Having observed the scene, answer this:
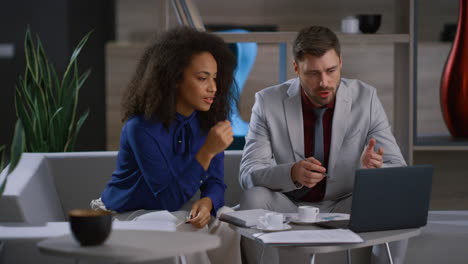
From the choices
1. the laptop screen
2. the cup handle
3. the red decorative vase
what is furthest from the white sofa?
the laptop screen

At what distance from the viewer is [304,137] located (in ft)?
9.97

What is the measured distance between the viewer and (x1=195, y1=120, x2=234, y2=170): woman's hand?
2535mm

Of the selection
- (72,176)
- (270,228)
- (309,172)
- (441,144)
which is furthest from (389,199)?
(441,144)

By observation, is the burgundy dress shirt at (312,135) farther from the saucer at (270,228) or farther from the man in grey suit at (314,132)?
the saucer at (270,228)

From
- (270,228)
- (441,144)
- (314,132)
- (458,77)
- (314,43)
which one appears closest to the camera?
(270,228)

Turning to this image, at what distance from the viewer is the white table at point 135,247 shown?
5.32 ft

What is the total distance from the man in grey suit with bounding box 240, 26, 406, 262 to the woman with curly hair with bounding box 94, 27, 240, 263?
228 millimetres

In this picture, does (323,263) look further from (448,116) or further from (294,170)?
(448,116)

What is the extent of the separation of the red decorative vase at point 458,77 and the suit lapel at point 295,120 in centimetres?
91

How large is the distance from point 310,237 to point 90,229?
631mm

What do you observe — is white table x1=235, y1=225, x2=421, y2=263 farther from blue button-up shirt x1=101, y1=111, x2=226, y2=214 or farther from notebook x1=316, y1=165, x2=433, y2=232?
blue button-up shirt x1=101, y1=111, x2=226, y2=214

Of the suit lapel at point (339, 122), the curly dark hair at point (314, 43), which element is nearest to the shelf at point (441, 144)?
the suit lapel at point (339, 122)

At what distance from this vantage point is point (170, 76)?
2.67m

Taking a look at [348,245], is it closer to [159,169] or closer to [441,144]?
[159,169]
